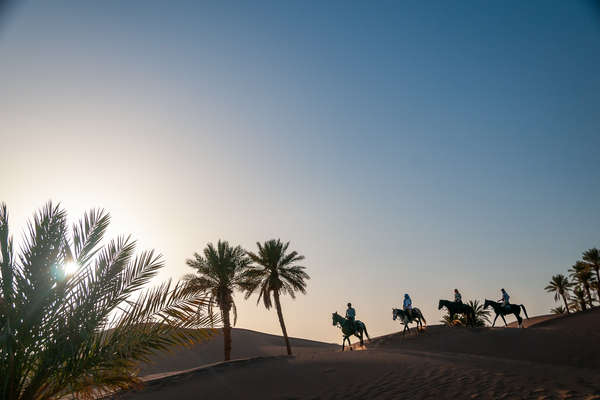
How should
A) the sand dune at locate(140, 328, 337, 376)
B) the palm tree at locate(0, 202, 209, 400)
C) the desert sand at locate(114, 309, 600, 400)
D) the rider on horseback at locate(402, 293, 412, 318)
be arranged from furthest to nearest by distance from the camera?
the sand dune at locate(140, 328, 337, 376), the rider on horseback at locate(402, 293, 412, 318), the desert sand at locate(114, 309, 600, 400), the palm tree at locate(0, 202, 209, 400)

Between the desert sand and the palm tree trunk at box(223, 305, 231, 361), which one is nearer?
the desert sand

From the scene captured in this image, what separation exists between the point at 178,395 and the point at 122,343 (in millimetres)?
6344

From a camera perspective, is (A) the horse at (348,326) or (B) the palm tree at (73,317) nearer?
(B) the palm tree at (73,317)

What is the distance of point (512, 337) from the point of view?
66.7 ft

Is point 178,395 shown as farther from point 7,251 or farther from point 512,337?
point 512,337

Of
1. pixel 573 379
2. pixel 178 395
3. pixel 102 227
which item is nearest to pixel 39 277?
pixel 102 227

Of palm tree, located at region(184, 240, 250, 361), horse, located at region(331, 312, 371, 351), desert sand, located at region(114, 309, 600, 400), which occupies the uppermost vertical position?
palm tree, located at region(184, 240, 250, 361)

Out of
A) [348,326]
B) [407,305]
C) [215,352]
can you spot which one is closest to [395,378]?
[348,326]

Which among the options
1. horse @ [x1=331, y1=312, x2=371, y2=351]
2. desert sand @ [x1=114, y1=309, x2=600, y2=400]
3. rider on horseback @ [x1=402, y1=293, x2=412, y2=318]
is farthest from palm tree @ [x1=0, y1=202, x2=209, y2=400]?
rider on horseback @ [x1=402, y1=293, x2=412, y2=318]

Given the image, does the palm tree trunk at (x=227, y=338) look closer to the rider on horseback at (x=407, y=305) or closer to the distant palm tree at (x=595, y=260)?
the rider on horseback at (x=407, y=305)

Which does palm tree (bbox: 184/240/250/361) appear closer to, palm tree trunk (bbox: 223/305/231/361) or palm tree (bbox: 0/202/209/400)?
palm tree trunk (bbox: 223/305/231/361)

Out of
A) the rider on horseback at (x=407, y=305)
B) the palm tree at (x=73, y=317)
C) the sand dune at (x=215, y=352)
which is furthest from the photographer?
the sand dune at (x=215, y=352)

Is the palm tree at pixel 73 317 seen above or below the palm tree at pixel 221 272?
below

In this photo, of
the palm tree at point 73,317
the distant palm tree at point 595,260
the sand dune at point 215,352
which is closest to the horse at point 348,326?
the palm tree at point 73,317
